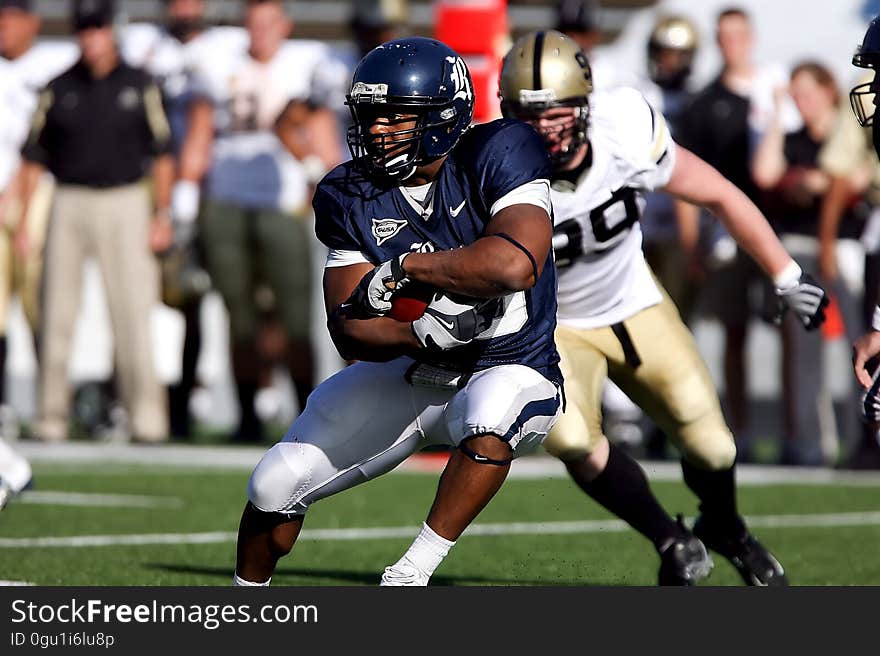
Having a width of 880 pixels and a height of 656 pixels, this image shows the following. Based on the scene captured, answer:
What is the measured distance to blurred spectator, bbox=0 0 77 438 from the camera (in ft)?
31.8

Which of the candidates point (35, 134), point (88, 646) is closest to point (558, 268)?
point (88, 646)

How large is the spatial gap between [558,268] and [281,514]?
4.88 ft

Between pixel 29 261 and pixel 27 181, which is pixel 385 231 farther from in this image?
pixel 29 261

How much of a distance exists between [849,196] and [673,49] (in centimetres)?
123

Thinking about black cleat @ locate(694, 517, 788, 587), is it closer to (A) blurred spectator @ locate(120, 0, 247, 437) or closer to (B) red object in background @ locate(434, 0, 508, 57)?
(B) red object in background @ locate(434, 0, 508, 57)

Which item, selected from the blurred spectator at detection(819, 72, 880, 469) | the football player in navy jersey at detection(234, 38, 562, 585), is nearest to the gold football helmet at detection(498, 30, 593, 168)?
the football player in navy jersey at detection(234, 38, 562, 585)

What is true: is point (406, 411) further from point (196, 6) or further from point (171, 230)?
point (196, 6)

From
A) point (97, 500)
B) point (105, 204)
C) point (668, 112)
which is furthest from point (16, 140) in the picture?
point (668, 112)

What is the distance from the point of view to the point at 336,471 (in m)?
4.43

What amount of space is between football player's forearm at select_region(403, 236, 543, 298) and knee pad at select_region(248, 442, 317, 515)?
574 millimetres

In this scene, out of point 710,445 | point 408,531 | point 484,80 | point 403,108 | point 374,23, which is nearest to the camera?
point 403,108

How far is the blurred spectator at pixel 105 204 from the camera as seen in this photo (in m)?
9.43

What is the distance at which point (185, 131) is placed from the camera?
32.5 feet

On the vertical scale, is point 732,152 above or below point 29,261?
above
